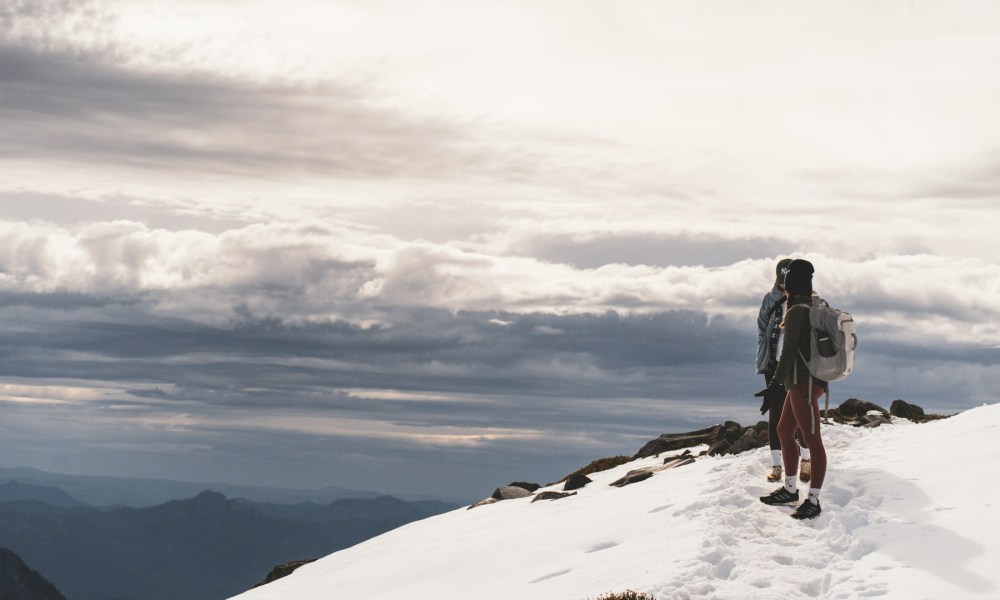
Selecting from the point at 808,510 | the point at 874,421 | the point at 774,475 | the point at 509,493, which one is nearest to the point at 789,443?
the point at 808,510

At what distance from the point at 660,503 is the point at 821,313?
5.21m

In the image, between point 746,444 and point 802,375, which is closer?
point 802,375

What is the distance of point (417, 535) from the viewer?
2308 centimetres

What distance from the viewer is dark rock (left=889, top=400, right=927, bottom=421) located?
27.5 m

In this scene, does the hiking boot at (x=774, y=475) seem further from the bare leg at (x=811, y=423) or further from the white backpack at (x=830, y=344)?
the white backpack at (x=830, y=344)

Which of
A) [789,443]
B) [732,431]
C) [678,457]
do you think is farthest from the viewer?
[732,431]

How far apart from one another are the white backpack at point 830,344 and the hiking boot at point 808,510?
188 cm

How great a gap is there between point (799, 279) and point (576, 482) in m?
13.4

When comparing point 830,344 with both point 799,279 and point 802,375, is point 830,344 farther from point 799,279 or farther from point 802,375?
point 799,279

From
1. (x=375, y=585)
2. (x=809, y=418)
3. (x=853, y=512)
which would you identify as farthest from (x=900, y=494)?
(x=375, y=585)

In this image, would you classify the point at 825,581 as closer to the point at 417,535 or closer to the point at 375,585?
the point at 375,585

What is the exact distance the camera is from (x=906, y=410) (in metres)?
27.7

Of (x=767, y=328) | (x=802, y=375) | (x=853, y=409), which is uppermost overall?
(x=767, y=328)

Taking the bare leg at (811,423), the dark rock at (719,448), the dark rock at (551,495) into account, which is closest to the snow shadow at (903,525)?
the bare leg at (811,423)
